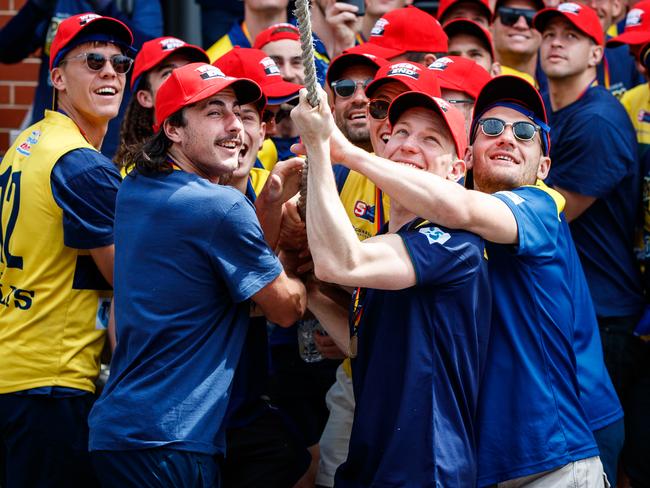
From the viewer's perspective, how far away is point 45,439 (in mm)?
4512

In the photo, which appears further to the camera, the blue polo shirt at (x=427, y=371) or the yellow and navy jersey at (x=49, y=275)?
the yellow and navy jersey at (x=49, y=275)

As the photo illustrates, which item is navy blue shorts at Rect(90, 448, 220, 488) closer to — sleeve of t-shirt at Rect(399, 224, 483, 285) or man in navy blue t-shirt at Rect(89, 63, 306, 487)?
man in navy blue t-shirt at Rect(89, 63, 306, 487)

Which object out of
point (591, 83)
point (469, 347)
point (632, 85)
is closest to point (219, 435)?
point (469, 347)

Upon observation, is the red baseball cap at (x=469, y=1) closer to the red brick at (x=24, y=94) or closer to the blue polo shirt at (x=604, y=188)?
the blue polo shirt at (x=604, y=188)

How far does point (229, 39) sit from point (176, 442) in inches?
138

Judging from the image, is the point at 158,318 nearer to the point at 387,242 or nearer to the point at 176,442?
the point at 176,442

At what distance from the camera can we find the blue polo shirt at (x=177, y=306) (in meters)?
3.81

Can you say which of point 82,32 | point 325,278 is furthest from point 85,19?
point 325,278

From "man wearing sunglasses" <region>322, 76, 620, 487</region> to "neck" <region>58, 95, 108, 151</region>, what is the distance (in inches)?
73.6

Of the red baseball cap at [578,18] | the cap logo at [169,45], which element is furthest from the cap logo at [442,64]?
the cap logo at [169,45]

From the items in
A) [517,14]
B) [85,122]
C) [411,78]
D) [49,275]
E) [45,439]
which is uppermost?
[517,14]

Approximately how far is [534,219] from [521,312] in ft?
1.16

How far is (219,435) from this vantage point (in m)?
3.98

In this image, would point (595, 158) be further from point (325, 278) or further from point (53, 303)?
point (53, 303)
